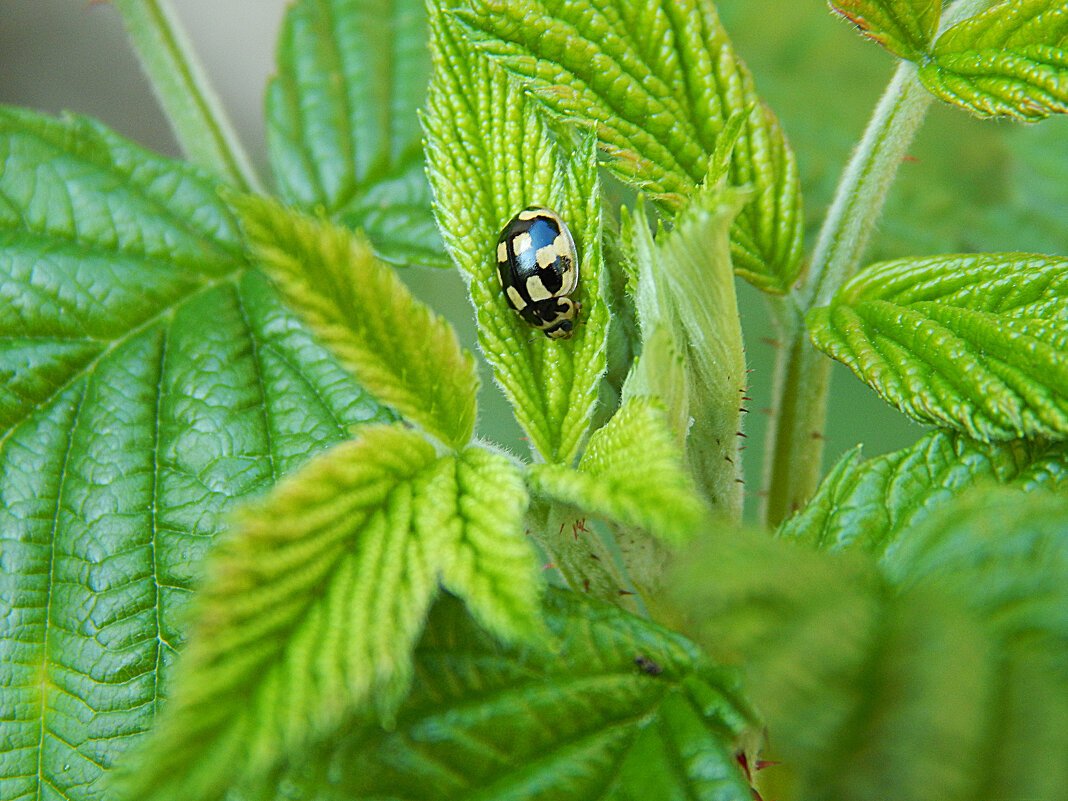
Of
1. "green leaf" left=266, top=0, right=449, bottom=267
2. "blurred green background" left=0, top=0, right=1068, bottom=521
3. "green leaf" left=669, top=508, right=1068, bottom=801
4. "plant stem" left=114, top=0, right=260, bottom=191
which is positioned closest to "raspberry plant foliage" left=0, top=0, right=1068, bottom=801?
"green leaf" left=669, top=508, right=1068, bottom=801

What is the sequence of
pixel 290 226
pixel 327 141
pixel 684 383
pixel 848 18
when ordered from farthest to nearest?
1. pixel 327 141
2. pixel 848 18
3. pixel 684 383
4. pixel 290 226

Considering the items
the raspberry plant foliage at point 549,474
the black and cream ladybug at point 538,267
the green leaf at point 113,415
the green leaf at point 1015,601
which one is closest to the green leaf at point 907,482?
the raspberry plant foliage at point 549,474

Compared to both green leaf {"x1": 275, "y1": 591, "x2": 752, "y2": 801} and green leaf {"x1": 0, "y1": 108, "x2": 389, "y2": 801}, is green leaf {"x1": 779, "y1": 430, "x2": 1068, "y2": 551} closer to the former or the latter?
green leaf {"x1": 275, "y1": 591, "x2": 752, "y2": 801}

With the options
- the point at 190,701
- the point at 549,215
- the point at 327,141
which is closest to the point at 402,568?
the point at 190,701

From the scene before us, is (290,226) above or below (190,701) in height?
above

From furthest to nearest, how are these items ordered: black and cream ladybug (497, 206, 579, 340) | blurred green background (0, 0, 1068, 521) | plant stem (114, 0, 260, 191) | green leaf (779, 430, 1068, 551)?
blurred green background (0, 0, 1068, 521) < plant stem (114, 0, 260, 191) < black and cream ladybug (497, 206, 579, 340) < green leaf (779, 430, 1068, 551)

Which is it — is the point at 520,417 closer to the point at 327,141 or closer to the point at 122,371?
the point at 122,371
